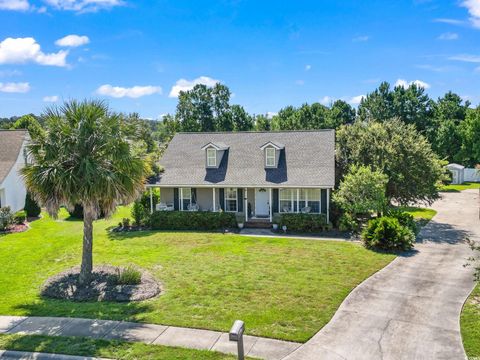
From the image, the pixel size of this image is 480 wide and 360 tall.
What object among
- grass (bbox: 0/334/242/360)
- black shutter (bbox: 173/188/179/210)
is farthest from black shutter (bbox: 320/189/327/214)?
grass (bbox: 0/334/242/360)

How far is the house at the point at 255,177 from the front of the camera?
2562 cm

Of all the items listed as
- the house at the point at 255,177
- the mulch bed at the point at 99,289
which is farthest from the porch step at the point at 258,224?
the mulch bed at the point at 99,289

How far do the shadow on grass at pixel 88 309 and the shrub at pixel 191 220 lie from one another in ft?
40.0

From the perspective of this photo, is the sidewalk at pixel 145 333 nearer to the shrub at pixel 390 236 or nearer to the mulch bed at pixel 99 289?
the mulch bed at pixel 99 289

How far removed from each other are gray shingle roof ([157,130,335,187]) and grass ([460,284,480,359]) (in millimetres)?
11648

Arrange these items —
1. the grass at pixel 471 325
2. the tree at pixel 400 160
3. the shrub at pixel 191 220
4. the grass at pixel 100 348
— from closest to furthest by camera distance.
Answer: the grass at pixel 100 348, the grass at pixel 471 325, the tree at pixel 400 160, the shrub at pixel 191 220

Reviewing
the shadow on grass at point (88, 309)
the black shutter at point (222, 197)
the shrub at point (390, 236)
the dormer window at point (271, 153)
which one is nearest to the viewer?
the shadow on grass at point (88, 309)

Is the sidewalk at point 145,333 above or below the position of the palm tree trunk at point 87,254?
below

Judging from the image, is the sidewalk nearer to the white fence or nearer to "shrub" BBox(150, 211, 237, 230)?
"shrub" BBox(150, 211, 237, 230)

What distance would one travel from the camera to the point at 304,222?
24344mm

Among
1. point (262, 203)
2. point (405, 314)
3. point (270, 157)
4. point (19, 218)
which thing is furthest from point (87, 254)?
point (19, 218)

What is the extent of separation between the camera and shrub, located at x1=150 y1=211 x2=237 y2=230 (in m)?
25.5

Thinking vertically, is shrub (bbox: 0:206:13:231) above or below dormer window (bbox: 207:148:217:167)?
below

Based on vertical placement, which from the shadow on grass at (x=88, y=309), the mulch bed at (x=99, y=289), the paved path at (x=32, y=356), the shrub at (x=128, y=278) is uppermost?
the shrub at (x=128, y=278)
